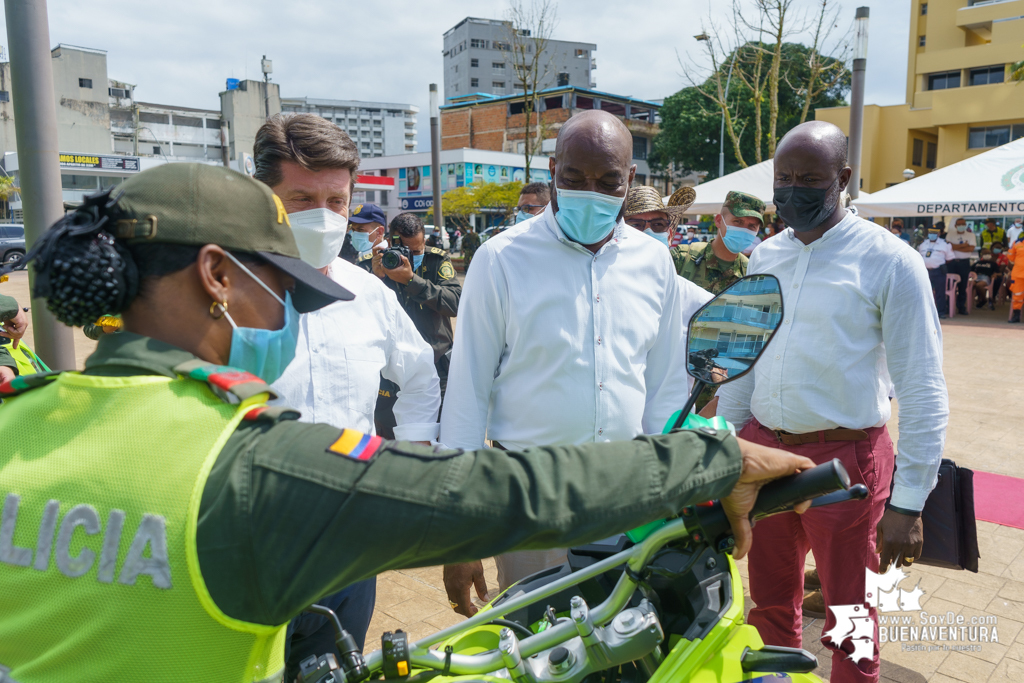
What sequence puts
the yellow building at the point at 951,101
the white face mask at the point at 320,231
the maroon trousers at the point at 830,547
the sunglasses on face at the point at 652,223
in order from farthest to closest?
the yellow building at the point at 951,101
the sunglasses on face at the point at 652,223
the maroon trousers at the point at 830,547
the white face mask at the point at 320,231

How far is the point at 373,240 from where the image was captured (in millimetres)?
5723

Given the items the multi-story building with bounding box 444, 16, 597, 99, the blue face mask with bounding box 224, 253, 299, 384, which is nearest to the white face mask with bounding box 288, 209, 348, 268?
the blue face mask with bounding box 224, 253, 299, 384

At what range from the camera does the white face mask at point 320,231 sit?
223 cm

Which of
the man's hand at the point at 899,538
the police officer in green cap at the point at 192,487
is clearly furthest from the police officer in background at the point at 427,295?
the police officer in green cap at the point at 192,487

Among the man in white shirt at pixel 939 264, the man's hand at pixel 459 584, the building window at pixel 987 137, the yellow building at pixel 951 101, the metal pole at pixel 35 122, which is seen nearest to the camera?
the man's hand at pixel 459 584

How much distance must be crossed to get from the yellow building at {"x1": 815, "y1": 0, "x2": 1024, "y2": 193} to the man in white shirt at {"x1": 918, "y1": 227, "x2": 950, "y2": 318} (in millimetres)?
20427

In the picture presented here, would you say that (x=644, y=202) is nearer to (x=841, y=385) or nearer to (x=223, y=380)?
(x=841, y=385)

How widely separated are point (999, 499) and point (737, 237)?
2641 mm

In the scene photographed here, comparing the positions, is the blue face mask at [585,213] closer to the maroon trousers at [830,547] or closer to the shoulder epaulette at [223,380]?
the maroon trousers at [830,547]

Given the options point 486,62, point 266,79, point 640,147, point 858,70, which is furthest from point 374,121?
point 858,70

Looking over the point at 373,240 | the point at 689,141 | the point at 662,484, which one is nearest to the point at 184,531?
the point at 662,484

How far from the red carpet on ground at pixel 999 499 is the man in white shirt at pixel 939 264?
1055 centimetres

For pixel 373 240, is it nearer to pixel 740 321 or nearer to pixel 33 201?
pixel 33 201

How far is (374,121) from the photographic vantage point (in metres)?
125
